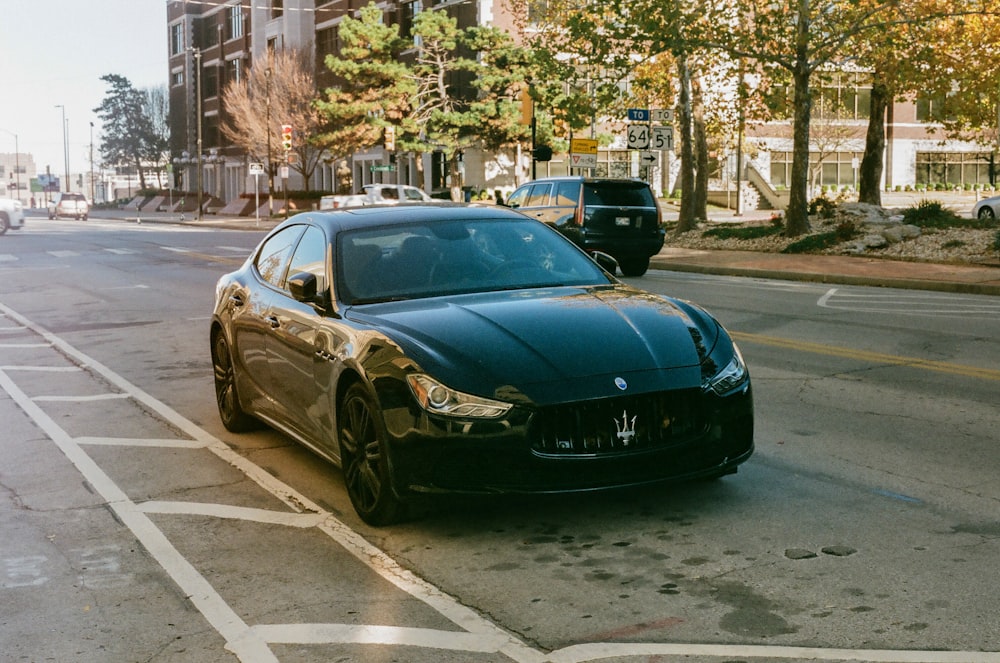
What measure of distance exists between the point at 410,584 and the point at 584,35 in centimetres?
2511

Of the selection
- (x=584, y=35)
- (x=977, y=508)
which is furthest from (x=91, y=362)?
(x=584, y=35)

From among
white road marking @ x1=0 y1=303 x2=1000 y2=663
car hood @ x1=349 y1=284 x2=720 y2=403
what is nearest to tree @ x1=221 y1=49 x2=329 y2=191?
white road marking @ x1=0 y1=303 x2=1000 y2=663

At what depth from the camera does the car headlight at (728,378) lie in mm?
5910

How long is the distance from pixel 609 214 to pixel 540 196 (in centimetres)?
151

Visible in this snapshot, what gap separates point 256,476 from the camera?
7254mm

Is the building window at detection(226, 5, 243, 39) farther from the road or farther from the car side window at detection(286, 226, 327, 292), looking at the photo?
the car side window at detection(286, 226, 327, 292)

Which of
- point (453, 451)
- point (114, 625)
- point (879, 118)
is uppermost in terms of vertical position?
point (879, 118)

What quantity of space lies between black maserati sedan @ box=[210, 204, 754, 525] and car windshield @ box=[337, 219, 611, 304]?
0.01 m

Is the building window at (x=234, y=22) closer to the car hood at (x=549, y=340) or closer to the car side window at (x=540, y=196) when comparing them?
the car side window at (x=540, y=196)

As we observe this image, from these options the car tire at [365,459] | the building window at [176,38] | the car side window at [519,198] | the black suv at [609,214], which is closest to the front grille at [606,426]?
the car tire at [365,459]

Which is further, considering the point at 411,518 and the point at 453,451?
the point at 411,518

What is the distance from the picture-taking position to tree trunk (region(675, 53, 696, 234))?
3322 centimetres

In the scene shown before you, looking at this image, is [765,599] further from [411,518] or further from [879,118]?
[879,118]

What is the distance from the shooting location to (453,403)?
219 inches
